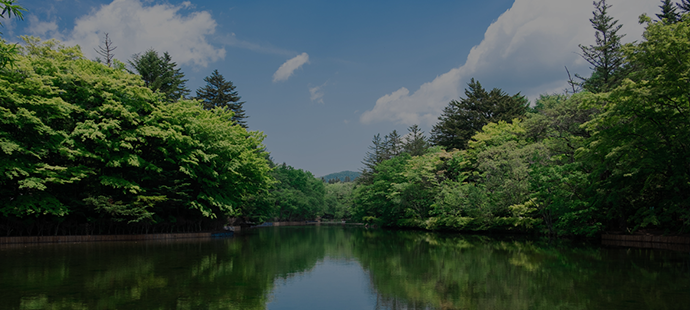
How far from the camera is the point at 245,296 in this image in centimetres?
680

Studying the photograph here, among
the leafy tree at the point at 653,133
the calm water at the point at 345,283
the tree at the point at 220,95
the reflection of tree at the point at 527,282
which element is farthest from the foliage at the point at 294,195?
the reflection of tree at the point at 527,282

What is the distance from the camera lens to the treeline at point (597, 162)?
14.9 m

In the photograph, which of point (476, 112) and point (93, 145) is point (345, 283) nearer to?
point (93, 145)

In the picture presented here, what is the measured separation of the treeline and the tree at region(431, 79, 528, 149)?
801 cm

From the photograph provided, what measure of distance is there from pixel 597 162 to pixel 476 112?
2740 centimetres

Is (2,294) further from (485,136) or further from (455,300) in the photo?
(485,136)

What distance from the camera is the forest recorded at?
50.7 ft

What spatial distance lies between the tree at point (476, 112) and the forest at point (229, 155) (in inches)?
430

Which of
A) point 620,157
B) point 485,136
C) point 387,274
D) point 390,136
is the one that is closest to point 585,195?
point 620,157

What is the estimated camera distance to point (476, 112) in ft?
146

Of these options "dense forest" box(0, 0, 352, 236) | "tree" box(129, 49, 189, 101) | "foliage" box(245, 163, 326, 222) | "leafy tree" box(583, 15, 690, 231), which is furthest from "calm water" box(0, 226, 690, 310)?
"foliage" box(245, 163, 326, 222)

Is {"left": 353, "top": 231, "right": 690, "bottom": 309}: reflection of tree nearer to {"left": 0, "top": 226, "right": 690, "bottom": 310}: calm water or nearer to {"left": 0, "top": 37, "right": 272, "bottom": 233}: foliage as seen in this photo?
{"left": 0, "top": 226, "right": 690, "bottom": 310}: calm water

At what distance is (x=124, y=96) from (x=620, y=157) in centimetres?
2499

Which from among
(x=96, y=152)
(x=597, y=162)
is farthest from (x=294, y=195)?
(x=597, y=162)
